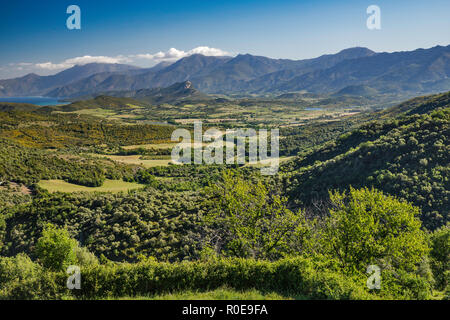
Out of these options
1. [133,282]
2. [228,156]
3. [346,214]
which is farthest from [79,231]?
[228,156]

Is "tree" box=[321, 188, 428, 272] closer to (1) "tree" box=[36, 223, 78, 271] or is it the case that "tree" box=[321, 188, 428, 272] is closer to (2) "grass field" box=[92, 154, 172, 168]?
(1) "tree" box=[36, 223, 78, 271]

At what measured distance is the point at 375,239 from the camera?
690 inches

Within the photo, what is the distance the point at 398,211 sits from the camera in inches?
693

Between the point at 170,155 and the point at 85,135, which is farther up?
the point at 85,135

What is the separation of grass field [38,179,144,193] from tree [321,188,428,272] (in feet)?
174

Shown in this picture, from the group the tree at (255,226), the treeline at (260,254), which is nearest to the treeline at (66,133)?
the treeline at (260,254)

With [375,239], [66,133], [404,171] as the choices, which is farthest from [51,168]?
[404,171]

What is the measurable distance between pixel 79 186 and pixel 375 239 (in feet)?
201

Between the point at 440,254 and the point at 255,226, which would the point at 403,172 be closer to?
the point at 440,254

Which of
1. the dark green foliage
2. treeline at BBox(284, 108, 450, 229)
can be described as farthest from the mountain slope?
the dark green foliage

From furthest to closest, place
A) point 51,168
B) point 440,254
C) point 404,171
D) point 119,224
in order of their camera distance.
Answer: point 51,168 → point 404,171 → point 119,224 → point 440,254
